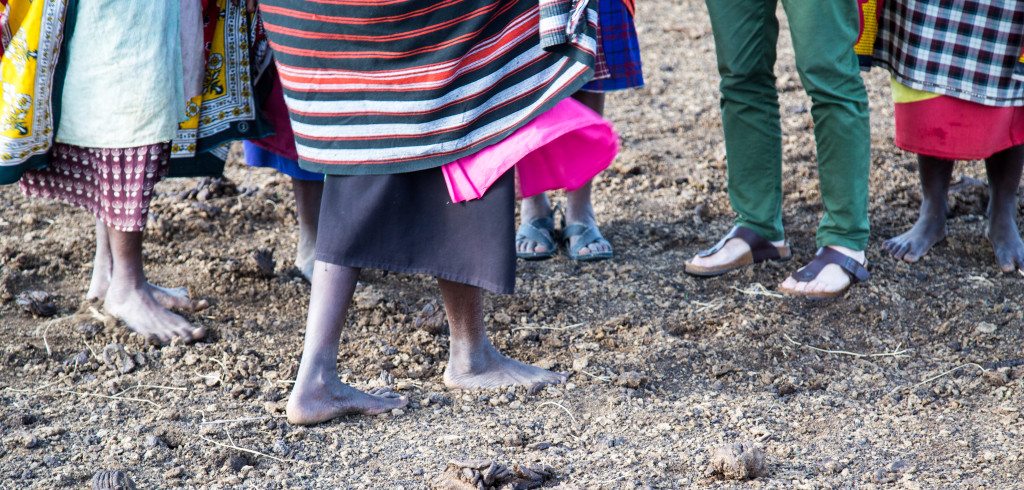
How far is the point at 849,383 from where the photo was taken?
109 inches

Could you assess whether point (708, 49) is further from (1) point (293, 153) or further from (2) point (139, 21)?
(2) point (139, 21)

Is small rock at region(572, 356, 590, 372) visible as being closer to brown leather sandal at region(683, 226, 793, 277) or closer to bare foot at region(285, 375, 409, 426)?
bare foot at region(285, 375, 409, 426)

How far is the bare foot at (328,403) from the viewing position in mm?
2498

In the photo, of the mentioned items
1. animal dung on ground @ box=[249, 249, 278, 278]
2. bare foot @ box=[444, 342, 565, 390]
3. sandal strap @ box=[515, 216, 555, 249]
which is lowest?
bare foot @ box=[444, 342, 565, 390]

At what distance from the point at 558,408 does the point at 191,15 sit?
1517mm

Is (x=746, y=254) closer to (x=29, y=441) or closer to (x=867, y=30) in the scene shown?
(x=867, y=30)

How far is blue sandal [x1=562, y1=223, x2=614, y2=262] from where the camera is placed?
12.1 ft

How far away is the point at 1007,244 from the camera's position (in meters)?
3.55

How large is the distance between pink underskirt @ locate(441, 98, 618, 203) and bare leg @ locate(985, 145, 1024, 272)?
183 centimetres

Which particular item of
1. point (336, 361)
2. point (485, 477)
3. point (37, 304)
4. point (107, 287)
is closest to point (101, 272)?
point (107, 287)

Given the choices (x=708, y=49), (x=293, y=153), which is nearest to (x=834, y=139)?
(x=293, y=153)

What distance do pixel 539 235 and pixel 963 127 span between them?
152cm

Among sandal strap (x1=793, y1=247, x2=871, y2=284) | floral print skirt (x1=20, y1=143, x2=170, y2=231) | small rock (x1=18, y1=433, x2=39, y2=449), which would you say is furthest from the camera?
sandal strap (x1=793, y1=247, x2=871, y2=284)

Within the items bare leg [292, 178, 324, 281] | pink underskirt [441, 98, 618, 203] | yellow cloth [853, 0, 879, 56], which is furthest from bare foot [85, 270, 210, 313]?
yellow cloth [853, 0, 879, 56]
